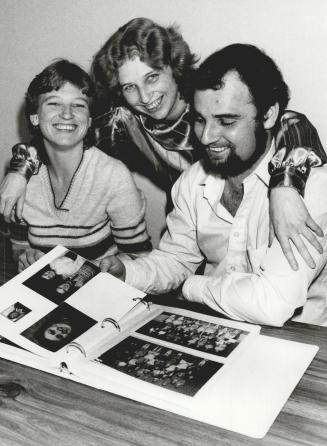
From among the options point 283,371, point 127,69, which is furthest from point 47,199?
point 283,371

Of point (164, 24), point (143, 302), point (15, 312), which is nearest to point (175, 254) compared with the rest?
point (143, 302)

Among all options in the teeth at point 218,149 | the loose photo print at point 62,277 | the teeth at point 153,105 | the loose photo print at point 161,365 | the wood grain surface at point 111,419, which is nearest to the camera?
the wood grain surface at point 111,419

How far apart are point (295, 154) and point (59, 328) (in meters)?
0.70

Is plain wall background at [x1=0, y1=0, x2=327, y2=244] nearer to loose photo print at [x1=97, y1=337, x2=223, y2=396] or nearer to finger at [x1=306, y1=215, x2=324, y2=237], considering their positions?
finger at [x1=306, y1=215, x2=324, y2=237]

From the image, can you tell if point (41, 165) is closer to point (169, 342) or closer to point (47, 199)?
point (47, 199)

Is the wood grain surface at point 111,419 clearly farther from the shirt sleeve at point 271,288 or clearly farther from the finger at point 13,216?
the finger at point 13,216

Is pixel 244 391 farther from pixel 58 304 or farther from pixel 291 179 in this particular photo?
pixel 291 179

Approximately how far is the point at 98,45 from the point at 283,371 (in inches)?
56.9

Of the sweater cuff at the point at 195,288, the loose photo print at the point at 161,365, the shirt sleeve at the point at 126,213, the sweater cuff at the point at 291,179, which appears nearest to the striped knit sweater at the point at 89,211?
the shirt sleeve at the point at 126,213

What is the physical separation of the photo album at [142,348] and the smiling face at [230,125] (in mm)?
460

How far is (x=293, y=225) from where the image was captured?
118 cm

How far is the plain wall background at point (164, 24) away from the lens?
62.4 inches

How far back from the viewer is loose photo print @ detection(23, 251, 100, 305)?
1147mm

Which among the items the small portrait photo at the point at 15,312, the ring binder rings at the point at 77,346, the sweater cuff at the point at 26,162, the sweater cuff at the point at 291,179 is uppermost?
the sweater cuff at the point at 291,179
